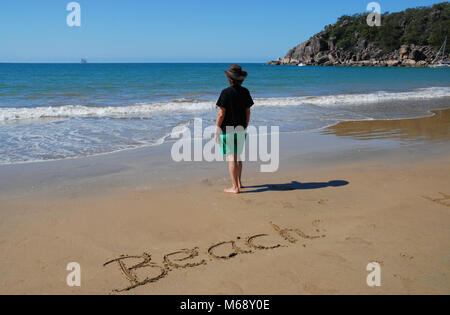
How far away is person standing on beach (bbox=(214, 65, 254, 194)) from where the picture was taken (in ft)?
15.1

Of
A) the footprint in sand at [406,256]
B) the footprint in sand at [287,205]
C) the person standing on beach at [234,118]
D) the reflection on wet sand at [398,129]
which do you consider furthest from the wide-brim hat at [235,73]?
the reflection on wet sand at [398,129]

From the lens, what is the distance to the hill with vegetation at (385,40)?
84625 millimetres

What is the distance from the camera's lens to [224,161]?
6492 millimetres

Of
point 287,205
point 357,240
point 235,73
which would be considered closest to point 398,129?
point 287,205

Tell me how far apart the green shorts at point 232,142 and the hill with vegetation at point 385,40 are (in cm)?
9216

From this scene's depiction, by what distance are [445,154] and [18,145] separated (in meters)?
9.13

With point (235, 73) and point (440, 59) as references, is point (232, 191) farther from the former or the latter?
point (440, 59)

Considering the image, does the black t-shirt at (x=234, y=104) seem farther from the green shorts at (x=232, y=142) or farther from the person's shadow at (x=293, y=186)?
the person's shadow at (x=293, y=186)

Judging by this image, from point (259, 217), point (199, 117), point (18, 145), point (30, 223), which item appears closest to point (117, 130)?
point (18, 145)

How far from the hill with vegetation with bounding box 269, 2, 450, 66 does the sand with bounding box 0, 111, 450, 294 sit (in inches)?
3608

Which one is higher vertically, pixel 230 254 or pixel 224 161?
pixel 224 161

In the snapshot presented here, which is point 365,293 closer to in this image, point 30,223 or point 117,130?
point 30,223

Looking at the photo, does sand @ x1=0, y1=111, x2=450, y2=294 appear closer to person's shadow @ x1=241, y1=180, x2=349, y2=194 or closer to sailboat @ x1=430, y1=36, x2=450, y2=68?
person's shadow @ x1=241, y1=180, x2=349, y2=194

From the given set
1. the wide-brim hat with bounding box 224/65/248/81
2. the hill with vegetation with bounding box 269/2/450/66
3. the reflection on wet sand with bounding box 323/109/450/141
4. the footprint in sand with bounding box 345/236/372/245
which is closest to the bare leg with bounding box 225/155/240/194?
the wide-brim hat with bounding box 224/65/248/81
